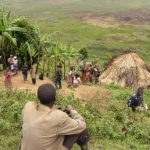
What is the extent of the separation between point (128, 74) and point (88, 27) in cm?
3118

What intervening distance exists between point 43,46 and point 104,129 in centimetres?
1438

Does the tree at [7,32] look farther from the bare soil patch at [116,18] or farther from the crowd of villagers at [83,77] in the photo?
the bare soil patch at [116,18]

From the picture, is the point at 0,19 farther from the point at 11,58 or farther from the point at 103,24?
the point at 103,24

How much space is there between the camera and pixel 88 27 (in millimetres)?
51781

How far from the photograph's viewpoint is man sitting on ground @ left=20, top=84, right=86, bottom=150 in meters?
3.52

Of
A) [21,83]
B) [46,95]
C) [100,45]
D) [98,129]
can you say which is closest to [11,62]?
[21,83]

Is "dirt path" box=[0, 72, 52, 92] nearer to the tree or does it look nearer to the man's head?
the tree

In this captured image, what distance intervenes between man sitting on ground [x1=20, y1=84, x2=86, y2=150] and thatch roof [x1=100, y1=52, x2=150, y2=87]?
1729 centimetres

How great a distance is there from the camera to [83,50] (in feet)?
85.4

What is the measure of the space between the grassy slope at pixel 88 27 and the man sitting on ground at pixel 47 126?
26.6m

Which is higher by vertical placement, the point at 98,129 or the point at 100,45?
the point at 98,129

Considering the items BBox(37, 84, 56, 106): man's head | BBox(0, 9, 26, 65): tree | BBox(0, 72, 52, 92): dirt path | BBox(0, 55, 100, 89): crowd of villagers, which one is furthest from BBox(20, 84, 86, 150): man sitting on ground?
BBox(0, 9, 26, 65): tree

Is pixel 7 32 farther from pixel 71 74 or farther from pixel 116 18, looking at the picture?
pixel 116 18

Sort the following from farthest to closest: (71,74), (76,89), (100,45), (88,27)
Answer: (88,27), (100,45), (71,74), (76,89)
